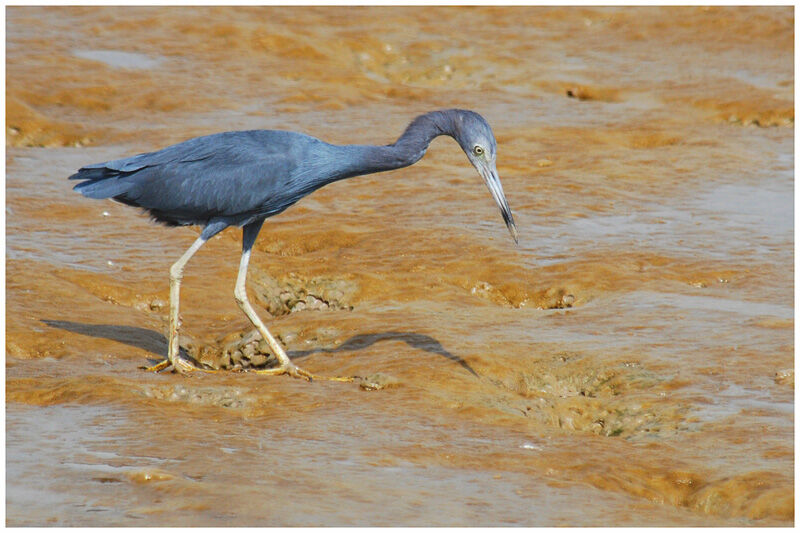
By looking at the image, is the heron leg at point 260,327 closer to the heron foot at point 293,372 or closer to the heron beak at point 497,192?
the heron foot at point 293,372

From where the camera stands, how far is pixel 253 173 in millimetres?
6938

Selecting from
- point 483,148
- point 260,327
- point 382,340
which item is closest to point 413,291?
point 382,340

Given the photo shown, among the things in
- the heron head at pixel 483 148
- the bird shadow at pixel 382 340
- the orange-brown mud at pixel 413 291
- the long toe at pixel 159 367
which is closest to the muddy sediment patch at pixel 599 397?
the orange-brown mud at pixel 413 291

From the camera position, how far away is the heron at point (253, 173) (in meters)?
→ 6.95

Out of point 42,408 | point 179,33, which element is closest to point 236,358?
point 42,408

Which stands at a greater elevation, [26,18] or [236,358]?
[26,18]

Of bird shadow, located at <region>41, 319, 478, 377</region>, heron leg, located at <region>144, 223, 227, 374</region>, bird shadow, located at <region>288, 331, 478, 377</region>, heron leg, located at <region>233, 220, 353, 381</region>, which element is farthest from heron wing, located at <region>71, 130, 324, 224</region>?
bird shadow, located at <region>288, 331, 478, 377</region>

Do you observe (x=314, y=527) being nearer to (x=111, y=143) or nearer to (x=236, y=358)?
(x=236, y=358)

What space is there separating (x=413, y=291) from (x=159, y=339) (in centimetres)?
183

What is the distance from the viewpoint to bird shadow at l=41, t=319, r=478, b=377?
291 inches

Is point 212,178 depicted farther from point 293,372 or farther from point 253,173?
point 293,372

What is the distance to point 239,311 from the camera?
8.12 meters

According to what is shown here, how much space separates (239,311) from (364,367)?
53.8 inches

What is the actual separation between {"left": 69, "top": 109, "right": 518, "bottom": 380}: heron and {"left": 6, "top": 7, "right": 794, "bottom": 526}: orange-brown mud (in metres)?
0.80
